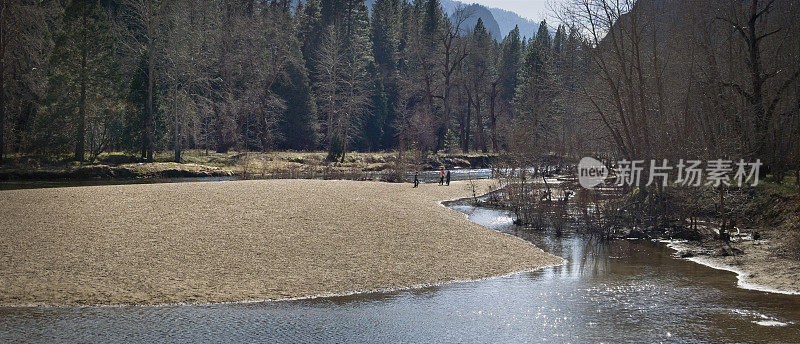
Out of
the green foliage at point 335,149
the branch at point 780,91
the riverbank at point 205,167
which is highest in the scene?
the branch at point 780,91

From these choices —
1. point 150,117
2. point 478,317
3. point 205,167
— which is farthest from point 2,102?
point 478,317

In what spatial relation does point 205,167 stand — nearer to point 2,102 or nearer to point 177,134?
point 177,134

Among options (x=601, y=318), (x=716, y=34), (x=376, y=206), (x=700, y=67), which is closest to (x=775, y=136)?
(x=700, y=67)

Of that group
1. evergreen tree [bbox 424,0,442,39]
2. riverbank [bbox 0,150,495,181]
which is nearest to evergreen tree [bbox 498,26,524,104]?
evergreen tree [bbox 424,0,442,39]

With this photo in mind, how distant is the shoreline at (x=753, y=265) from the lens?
12844mm

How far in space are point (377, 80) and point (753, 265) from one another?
5259cm

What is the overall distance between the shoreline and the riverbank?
22.6 meters

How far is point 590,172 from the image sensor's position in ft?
105

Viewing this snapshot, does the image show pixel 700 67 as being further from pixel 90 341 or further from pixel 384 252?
pixel 90 341

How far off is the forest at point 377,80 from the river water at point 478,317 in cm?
1030

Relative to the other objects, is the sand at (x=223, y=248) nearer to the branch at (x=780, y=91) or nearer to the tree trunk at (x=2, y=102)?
the branch at (x=780, y=91)

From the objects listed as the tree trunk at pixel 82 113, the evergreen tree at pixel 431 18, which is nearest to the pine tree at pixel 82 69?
the tree trunk at pixel 82 113

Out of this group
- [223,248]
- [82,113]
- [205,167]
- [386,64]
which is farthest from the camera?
[386,64]

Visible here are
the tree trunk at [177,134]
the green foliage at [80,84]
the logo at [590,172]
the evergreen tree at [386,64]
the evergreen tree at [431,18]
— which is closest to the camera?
the logo at [590,172]
